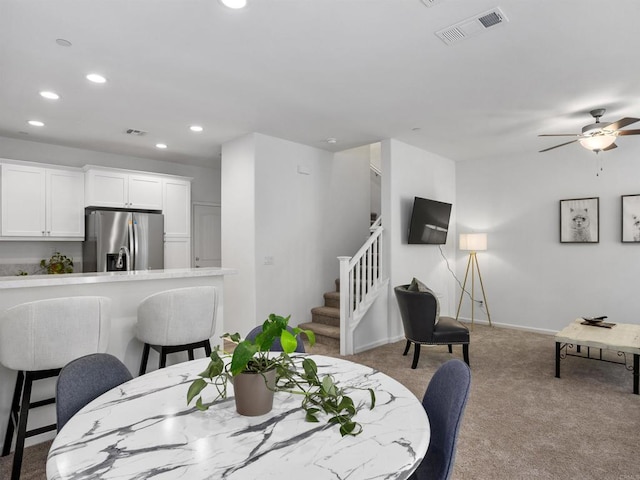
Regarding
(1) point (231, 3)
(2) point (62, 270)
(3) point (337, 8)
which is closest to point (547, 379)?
(3) point (337, 8)

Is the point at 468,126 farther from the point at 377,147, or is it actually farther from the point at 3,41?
the point at 3,41

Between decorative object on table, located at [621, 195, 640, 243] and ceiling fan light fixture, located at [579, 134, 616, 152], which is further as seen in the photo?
decorative object on table, located at [621, 195, 640, 243]

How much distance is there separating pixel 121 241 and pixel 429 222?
4.25m

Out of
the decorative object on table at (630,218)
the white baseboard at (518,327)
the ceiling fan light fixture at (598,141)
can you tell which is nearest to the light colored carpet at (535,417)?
the white baseboard at (518,327)

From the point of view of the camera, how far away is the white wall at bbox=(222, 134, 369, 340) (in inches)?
183

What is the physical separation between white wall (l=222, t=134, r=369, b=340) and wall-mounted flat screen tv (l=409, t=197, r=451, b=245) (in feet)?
3.93

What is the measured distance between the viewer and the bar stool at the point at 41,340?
6.59 feet

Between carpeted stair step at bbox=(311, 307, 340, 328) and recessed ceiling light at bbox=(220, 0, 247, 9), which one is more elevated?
recessed ceiling light at bbox=(220, 0, 247, 9)

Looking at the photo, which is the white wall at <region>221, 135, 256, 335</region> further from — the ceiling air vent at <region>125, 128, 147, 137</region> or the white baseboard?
the white baseboard

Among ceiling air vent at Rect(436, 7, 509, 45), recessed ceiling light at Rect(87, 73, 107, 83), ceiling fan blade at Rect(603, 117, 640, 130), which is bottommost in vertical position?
ceiling fan blade at Rect(603, 117, 640, 130)

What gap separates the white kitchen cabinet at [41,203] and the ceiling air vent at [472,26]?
4.80 meters

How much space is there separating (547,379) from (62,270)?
19.0 ft

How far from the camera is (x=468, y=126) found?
4473 millimetres

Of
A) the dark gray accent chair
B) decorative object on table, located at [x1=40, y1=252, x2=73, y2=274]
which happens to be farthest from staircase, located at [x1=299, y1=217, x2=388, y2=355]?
decorative object on table, located at [x1=40, y1=252, x2=73, y2=274]
